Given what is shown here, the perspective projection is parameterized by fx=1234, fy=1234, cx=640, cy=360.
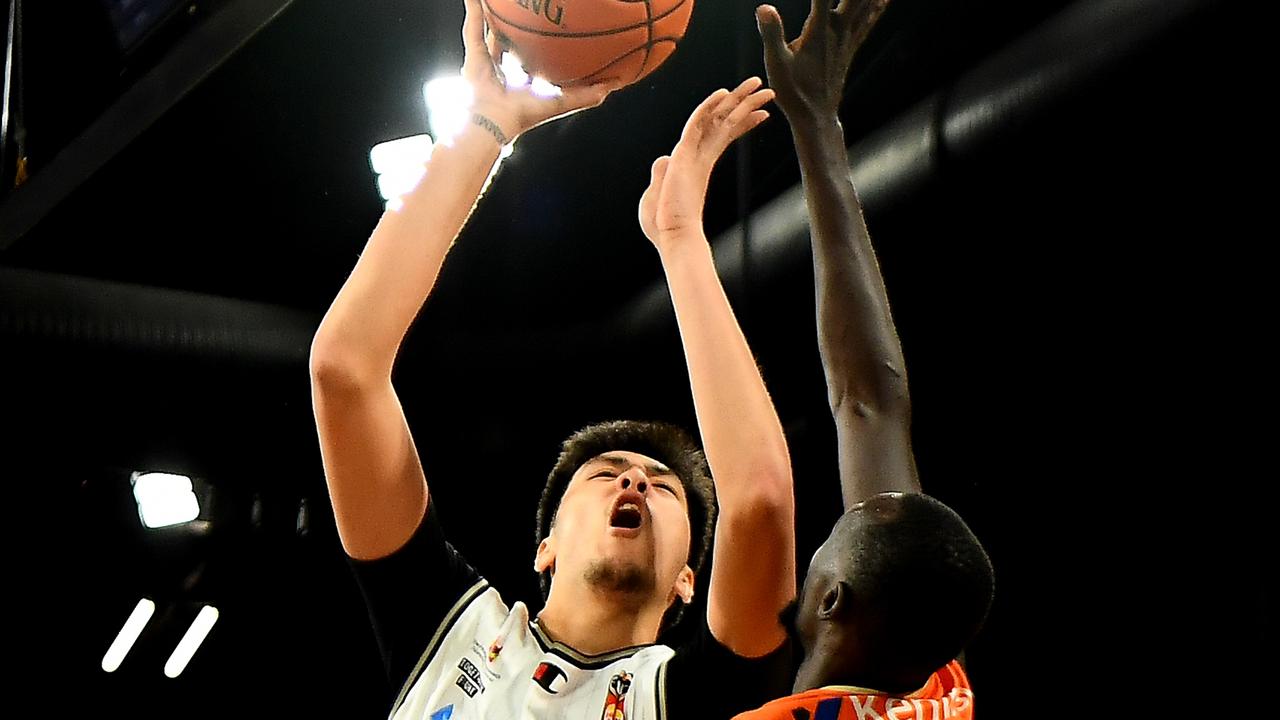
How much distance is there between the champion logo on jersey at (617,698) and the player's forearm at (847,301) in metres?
0.52

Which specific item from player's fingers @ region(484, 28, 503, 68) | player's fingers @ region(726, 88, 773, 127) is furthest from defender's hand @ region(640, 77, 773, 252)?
player's fingers @ region(484, 28, 503, 68)

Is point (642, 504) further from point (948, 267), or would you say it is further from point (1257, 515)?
point (1257, 515)

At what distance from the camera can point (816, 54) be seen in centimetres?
188

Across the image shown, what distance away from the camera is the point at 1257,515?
323 cm

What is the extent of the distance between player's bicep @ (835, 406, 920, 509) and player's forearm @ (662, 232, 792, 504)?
102 mm

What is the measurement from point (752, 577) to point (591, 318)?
360cm

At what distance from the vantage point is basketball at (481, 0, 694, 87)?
6.37ft

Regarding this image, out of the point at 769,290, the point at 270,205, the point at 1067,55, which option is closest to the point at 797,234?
the point at 769,290

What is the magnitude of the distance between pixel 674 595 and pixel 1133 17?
1.54 m

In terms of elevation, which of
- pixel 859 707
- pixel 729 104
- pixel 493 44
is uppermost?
pixel 493 44

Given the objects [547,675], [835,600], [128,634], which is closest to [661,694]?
[547,675]

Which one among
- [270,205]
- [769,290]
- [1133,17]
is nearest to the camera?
[1133,17]

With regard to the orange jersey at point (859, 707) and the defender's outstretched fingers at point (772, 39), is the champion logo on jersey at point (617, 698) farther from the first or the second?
the defender's outstretched fingers at point (772, 39)

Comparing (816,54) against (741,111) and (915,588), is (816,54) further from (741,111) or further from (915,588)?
(915,588)
